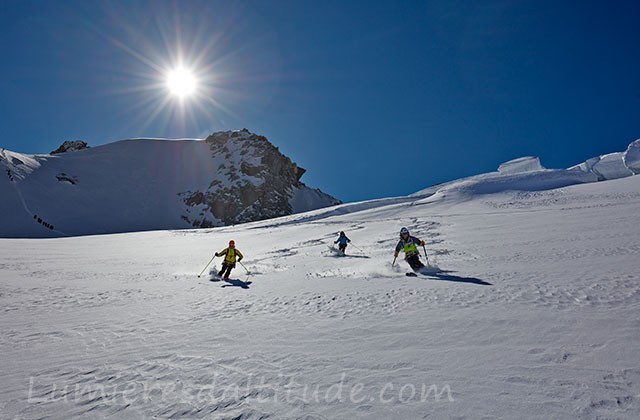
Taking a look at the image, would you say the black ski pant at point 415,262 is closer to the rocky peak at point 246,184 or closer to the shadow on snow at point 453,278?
the shadow on snow at point 453,278

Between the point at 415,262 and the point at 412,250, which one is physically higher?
the point at 412,250

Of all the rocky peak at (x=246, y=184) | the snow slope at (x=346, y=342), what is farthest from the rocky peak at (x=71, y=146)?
the snow slope at (x=346, y=342)

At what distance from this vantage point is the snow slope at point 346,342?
3262mm

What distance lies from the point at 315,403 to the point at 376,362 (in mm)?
1130

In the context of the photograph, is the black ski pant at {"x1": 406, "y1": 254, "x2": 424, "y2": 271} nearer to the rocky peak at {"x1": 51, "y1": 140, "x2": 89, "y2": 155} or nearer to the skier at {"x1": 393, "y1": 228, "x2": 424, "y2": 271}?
the skier at {"x1": 393, "y1": 228, "x2": 424, "y2": 271}

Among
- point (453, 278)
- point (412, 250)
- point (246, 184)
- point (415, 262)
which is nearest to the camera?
point (453, 278)

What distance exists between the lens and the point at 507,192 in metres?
33.7

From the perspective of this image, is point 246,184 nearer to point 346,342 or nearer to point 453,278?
point 453,278

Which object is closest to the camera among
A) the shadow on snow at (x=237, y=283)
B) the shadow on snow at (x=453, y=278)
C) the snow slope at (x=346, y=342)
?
the snow slope at (x=346, y=342)

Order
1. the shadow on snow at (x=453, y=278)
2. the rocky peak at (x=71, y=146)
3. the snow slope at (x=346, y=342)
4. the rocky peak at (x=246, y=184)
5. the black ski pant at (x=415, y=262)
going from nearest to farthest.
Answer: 1. the snow slope at (x=346, y=342)
2. the shadow on snow at (x=453, y=278)
3. the black ski pant at (x=415, y=262)
4. the rocky peak at (x=246, y=184)
5. the rocky peak at (x=71, y=146)

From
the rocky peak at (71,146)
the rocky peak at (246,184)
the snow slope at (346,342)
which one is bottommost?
the snow slope at (346,342)

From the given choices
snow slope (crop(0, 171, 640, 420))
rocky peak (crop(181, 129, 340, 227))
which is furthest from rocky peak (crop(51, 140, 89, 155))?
snow slope (crop(0, 171, 640, 420))

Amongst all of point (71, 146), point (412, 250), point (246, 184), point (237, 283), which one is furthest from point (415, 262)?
point (71, 146)

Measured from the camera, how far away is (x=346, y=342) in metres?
4.88
